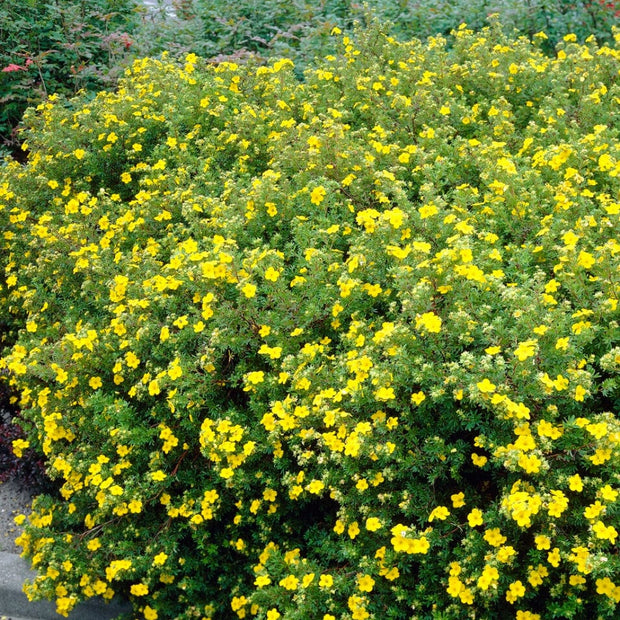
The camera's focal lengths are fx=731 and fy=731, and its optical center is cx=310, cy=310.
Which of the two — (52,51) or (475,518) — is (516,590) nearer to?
(475,518)

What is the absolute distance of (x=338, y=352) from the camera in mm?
3068

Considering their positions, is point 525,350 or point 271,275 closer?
point 525,350

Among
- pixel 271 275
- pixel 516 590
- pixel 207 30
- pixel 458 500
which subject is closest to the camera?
pixel 516 590

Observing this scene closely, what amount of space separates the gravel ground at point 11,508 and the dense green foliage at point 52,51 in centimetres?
305

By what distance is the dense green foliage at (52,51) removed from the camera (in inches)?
250

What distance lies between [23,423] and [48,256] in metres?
0.91

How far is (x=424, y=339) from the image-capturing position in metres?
2.78

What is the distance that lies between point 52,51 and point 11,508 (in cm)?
415

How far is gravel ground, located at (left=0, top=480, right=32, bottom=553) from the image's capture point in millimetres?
3855

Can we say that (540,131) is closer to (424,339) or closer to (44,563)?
(424,339)

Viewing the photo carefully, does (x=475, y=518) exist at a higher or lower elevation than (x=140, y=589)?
higher

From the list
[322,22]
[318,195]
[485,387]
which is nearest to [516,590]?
[485,387]

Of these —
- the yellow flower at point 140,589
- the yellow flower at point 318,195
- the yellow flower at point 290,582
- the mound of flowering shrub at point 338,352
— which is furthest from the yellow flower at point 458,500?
the yellow flower at point 318,195

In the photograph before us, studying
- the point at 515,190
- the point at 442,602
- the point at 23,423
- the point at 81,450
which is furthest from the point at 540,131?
the point at 23,423
